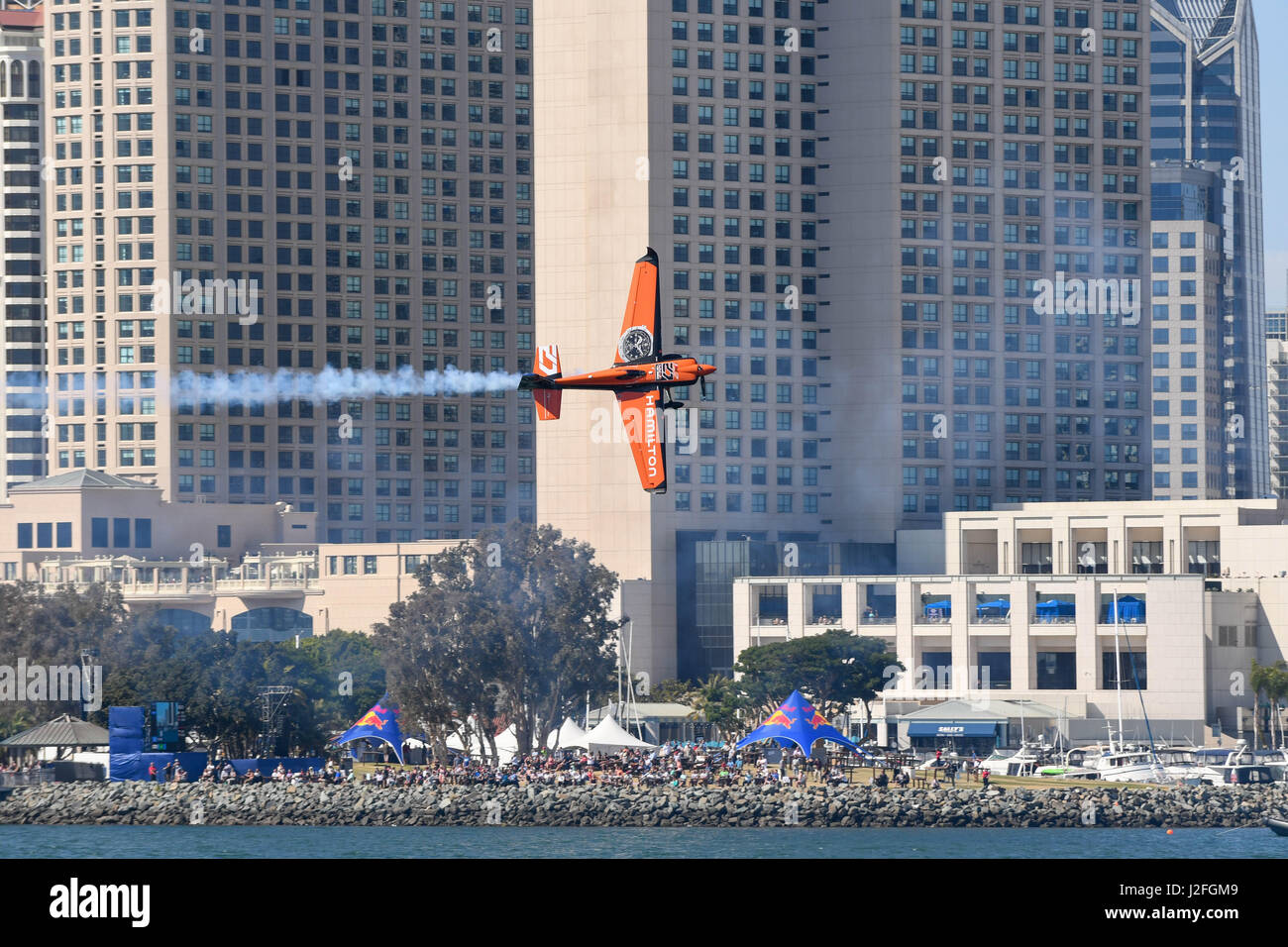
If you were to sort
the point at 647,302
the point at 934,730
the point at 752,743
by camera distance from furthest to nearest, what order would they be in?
the point at 934,730 → the point at 752,743 → the point at 647,302

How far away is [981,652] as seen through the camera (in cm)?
16825

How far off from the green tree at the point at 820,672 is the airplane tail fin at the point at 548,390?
62534mm

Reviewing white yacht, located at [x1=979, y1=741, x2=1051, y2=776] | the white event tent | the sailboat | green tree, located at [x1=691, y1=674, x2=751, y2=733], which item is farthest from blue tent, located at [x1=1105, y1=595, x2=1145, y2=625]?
the white event tent

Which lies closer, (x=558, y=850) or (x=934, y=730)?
(x=558, y=850)

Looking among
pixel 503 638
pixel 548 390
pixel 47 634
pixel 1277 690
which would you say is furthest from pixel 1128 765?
pixel 47 634

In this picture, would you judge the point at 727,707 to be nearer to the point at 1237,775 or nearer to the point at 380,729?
the point at 380,729

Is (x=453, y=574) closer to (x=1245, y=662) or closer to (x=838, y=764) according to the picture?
(x=838, y=764)

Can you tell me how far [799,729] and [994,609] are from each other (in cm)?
5275

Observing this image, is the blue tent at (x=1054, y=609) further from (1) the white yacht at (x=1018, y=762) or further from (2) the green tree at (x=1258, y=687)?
(1) the white yacht at (x=1018, y=762)

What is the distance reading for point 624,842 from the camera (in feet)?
348

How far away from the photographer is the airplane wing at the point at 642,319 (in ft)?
283

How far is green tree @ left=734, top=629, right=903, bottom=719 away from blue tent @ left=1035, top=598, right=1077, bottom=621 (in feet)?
48.1

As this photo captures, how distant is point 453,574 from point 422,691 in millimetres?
8756

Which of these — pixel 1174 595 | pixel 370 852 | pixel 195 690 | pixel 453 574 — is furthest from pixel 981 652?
pixel 370 852
